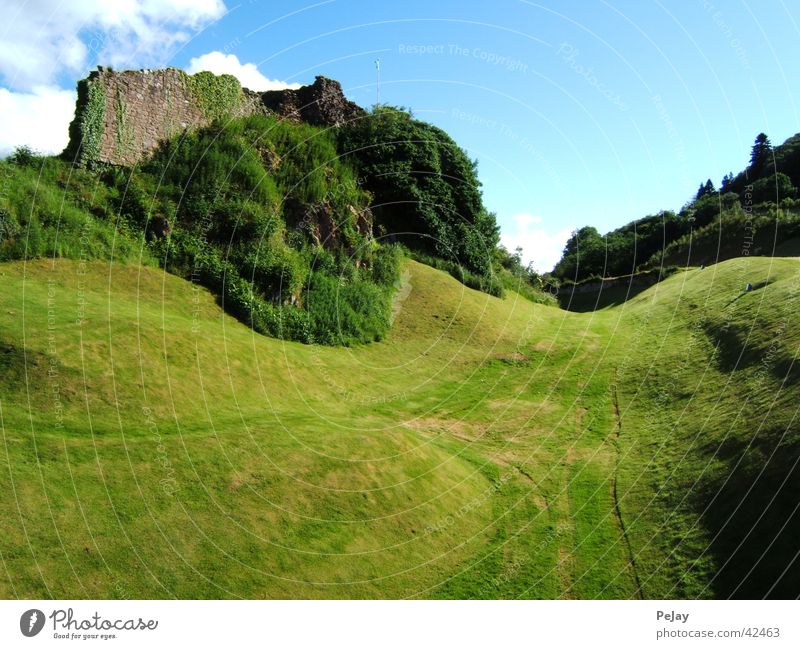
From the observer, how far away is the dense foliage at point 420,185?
44.1m

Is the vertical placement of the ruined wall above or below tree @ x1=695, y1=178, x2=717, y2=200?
below

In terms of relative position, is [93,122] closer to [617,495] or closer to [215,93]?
[215,93]

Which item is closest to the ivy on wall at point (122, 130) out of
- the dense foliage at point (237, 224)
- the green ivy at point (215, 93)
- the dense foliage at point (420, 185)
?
the dense foliage at point (237, 224)

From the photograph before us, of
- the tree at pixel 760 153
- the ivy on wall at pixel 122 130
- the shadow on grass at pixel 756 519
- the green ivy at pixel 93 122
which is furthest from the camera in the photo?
the tree at pixel 760 153

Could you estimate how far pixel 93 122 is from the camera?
29312mm

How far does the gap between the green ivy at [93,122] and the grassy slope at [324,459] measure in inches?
290

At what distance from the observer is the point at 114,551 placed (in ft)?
39.5

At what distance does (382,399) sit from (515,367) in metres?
8.69

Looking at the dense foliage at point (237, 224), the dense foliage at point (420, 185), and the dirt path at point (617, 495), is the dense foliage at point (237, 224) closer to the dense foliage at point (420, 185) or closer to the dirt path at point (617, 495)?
the dense foliage at point (420, 185)

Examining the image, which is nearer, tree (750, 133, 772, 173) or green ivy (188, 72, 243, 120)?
green ivy (188, 72, 243, 120)

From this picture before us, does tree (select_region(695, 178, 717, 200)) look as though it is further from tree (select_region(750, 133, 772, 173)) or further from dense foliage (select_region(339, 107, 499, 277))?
dense foliage (select_region(339, 107, 499, 277))

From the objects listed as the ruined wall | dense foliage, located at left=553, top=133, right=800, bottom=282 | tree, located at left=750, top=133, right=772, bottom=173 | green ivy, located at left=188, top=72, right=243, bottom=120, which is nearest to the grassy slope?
the ruined wall

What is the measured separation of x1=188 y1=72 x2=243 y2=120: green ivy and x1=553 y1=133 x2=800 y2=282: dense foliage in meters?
35.5

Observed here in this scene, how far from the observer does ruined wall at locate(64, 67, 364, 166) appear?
95.9ft
